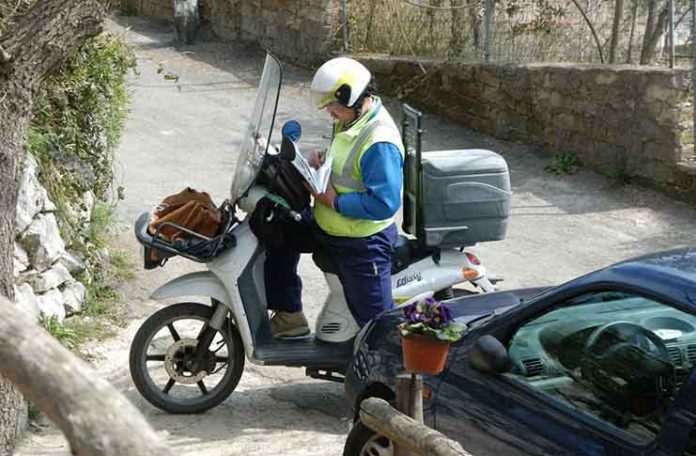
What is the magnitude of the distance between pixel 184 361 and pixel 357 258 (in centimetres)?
117

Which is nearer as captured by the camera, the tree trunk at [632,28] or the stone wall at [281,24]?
the tree trunk at [632,28]

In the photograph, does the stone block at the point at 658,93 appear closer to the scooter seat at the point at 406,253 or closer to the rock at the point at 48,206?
the scooter seat at the point at 406,253

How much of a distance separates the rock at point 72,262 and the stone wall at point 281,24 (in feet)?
24.8

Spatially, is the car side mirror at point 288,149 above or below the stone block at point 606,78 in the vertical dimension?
above

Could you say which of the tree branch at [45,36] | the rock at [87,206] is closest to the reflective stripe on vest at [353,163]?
the tree branch at [45,36]

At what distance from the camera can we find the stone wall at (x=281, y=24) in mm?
15941

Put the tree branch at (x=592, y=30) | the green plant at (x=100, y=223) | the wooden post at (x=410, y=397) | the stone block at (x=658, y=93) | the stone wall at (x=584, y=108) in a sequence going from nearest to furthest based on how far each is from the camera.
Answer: the wooden post at (x=410, y=397)
the green plant at (x=100, y=223)
the stone block at (x=658, y=93)
the stone wall at (x=584, y=108)
the tree branch at (x=592, y=30)

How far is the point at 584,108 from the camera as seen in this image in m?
12.2

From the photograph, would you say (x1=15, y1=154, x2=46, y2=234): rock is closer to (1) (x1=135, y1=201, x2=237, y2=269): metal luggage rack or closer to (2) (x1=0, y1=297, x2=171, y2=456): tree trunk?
(1) (x1=135, y1=201, x2=237, y2=269): metal luggage rack

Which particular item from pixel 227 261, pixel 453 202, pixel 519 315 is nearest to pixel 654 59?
pixel 453 202

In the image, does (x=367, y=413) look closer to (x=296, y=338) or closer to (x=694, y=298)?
(x=694, y=298)

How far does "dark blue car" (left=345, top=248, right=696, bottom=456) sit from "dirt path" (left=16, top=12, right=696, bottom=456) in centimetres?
173

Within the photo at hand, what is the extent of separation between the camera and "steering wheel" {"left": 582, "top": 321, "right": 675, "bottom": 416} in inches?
187

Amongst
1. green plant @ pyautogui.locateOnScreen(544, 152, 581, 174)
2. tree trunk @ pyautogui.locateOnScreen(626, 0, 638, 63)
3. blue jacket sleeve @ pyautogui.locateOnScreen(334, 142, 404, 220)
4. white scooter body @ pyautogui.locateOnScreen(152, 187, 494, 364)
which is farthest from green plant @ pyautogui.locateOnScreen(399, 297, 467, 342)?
tree trunk @ pyautogui.locateOnScreen(626, 0, 638, 63)
